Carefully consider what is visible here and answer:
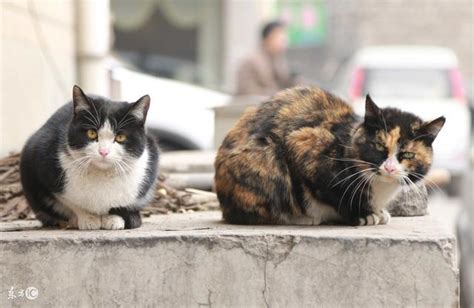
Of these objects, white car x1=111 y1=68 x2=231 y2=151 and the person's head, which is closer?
white car x1=111 y1=68 x2=231 y2=151

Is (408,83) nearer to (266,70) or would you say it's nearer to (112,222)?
(266,70)

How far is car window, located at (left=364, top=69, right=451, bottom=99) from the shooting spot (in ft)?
48.4

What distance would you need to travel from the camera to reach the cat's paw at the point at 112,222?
14.7 ft

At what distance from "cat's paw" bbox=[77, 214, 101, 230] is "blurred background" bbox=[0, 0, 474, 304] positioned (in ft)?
8.27

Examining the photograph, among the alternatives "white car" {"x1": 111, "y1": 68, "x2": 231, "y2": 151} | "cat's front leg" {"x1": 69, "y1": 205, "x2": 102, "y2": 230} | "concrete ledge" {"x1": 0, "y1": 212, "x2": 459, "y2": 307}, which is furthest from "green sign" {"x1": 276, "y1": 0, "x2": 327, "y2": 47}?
"concrete ledge" {"x1": 0, "y1": 212, "x2": 459, "y2": 307}

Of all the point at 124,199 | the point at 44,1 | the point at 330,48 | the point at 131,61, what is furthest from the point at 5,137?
the point at 330,48

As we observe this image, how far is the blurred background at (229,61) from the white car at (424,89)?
0.7 inches

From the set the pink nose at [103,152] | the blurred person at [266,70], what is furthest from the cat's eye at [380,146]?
the blurred person at [266,70]

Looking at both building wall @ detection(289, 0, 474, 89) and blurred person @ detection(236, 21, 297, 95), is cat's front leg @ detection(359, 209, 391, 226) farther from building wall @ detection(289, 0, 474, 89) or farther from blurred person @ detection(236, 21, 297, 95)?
→ building wall @ detection(289, 0, 474, 89)

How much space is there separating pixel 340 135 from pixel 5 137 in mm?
3248

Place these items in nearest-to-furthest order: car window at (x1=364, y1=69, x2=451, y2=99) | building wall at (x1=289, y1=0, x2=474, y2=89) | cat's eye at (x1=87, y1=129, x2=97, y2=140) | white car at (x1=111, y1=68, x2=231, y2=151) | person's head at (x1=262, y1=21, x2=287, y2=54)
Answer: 1. cat's eye at (x1=87, y1=129, x2=97, y2=140)
2. white car at (x1=111, y1=68, x2=231, y2=151)
3. person's head at (x1=262, y1=21, x2=287, y2=54)
4. car window at (x1=364, y1=69, x2=451, y2=99)
5. building wall at (x1=289, y1=0, x2=474, y2=89)

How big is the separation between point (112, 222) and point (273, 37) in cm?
785

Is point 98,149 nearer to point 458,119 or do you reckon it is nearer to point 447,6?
point 458,119

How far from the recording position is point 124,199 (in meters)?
4.50
